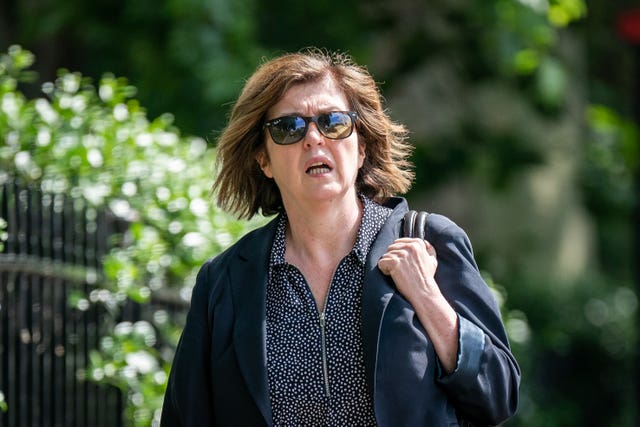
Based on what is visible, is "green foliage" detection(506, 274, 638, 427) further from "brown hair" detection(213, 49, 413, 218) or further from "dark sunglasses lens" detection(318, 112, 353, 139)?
"dark sunglasses lens" detection(318, 112, 353, 139)

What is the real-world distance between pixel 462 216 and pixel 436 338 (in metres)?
7.86

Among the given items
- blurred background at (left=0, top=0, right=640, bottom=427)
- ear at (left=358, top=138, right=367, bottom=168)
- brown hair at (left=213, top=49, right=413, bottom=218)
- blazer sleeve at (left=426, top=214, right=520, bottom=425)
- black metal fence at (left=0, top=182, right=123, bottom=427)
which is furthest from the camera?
blurred background at (left=0, top=0, right=640, bottom=427)

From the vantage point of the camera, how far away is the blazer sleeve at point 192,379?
297cm

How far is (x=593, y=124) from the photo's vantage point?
11367mm

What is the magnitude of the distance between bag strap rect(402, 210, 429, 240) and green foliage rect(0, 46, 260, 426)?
5.00 ft

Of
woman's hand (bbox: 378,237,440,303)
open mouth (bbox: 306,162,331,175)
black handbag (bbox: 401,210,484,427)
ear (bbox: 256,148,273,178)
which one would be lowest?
woman's hand (bbox: 378,237,440,303)

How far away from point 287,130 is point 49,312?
1.54 meters

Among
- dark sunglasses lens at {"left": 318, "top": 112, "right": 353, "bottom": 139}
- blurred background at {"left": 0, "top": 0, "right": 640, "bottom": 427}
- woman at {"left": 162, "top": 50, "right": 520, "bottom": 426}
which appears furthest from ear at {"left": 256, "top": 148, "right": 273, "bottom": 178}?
blurred background at {"left": 0, "top": 0, "right": 640, "bottom": 427}

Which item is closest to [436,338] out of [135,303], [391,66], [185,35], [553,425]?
[135,303]

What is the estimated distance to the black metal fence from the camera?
3.92m

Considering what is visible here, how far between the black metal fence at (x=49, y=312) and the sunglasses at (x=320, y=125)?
1220mm

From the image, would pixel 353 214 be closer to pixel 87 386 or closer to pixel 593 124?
pixel 87 386

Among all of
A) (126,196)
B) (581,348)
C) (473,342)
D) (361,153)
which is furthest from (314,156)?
(581,348)

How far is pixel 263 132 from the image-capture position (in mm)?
3211
